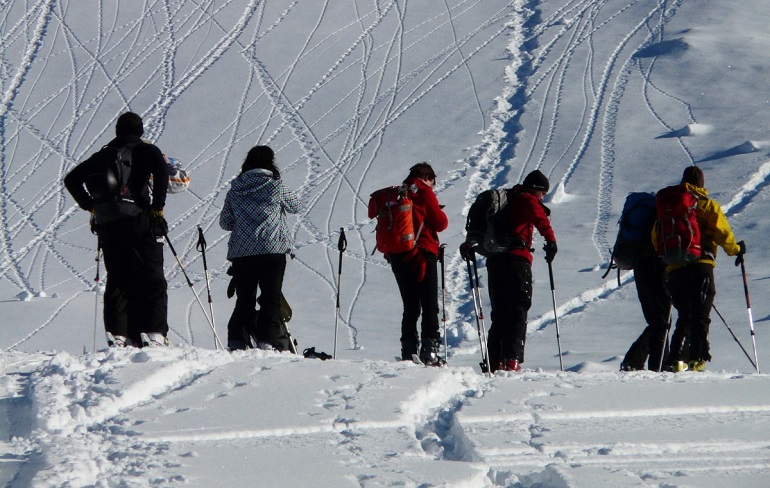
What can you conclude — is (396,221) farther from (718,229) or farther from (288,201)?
(718,229)

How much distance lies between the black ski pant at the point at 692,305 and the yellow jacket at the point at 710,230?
0.07 metres

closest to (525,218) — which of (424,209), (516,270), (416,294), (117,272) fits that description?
(516,270)

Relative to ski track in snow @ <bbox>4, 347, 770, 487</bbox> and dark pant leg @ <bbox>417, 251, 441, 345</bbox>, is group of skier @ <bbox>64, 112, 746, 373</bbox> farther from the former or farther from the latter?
ski track in snow @ <bbox>4, 347, 770, 487</bbox>

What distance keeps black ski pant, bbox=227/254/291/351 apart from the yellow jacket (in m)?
2.50

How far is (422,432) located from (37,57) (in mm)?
20433

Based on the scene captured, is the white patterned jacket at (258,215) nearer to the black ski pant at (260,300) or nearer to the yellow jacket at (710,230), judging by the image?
the black ski pant at (260,300)

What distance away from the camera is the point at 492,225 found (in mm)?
7133

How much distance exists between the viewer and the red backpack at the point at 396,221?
714 centimetres

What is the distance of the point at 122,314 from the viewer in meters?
6.69

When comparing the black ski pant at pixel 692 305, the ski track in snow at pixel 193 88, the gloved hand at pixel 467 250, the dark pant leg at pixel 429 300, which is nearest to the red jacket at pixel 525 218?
the gloved hand at pixel 467 250

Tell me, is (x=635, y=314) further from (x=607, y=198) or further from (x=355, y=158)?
(x=355, y=158)

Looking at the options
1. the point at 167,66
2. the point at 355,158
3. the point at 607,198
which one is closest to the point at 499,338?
the point at 607,198

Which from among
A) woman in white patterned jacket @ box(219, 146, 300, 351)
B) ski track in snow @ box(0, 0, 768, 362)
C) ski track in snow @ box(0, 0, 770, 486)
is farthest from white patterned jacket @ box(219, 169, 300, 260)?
ski track in snow @ box(0, 0, 768, 362)

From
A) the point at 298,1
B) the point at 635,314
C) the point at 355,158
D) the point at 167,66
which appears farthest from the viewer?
the point at 298,1
